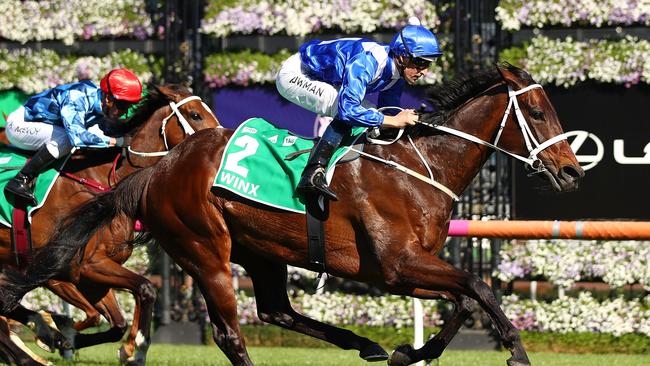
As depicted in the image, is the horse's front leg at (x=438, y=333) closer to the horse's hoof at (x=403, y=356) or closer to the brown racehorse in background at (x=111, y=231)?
the horse's hoof at (x=403, y=356)

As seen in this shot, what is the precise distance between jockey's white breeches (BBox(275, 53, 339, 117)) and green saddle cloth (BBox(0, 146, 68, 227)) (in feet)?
5.99

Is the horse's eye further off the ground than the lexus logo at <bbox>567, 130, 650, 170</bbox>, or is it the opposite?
the horse's eye

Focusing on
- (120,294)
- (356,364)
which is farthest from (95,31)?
(356,364)

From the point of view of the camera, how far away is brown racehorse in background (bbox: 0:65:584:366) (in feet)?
18.0

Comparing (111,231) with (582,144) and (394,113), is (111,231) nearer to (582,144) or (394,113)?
(394,113)

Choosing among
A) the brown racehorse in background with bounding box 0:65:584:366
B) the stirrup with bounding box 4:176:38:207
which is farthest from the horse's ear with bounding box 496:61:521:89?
the stirrup with bounding box 4:176:38:207

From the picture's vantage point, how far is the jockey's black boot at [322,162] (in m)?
5.51

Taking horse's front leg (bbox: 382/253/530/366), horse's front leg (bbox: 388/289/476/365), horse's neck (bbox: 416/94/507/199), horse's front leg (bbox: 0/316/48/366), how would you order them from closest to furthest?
horse's front leg (bbox: 382/253/530/366), horse's front leg (bbox: 388/289/476/365), horse's neck (bbox: 416/94/507/199), horse's front leg (bbox: 0/316/48/366)

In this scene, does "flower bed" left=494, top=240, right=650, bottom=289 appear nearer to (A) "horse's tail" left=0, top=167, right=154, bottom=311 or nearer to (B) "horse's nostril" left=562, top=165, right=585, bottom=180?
(B) "horse's nostril" left=562, top=165, right=585, bottom=180

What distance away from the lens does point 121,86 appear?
22.4 ft

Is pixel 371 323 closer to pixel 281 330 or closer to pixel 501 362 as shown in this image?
pixel 281 330

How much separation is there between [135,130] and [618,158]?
355cm

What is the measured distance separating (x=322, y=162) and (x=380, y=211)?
35cm

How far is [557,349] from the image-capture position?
8.87 meters
